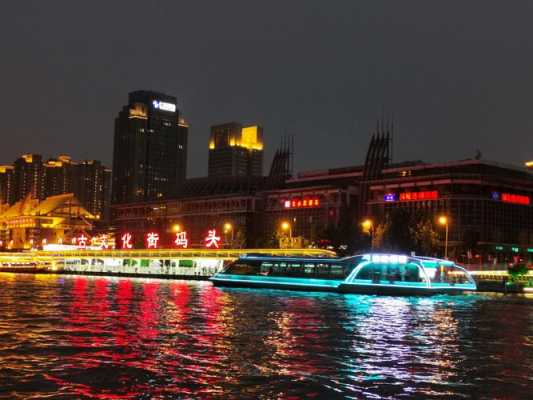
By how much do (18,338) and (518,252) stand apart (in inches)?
4936

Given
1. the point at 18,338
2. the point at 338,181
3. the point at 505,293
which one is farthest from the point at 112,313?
the point at 338,181

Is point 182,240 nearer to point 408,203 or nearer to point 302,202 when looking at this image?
point 302,202

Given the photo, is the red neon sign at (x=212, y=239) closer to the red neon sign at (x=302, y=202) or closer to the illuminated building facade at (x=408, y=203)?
the illuminated building facade at (x=408, y=203)

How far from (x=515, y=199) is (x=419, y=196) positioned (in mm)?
19211

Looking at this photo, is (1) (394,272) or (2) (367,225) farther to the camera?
(2) (367,225)

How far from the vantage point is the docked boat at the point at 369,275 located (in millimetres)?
79812

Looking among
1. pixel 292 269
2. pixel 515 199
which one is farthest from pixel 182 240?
pixel 515 199

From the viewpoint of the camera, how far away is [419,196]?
147 m

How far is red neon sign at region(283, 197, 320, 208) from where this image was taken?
170525 mm

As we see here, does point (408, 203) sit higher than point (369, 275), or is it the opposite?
point (408, 203)

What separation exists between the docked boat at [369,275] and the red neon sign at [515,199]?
6295 centimetres

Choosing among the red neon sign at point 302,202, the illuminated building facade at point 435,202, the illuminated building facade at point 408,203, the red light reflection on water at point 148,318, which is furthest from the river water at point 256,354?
the red neon sign at point 302,202

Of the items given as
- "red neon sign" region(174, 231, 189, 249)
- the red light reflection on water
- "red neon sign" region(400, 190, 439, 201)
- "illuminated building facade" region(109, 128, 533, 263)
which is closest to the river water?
the red light reflection on water

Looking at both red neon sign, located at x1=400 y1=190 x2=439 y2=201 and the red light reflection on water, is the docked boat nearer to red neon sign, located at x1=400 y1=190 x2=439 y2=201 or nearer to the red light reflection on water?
the red light reflection on water
